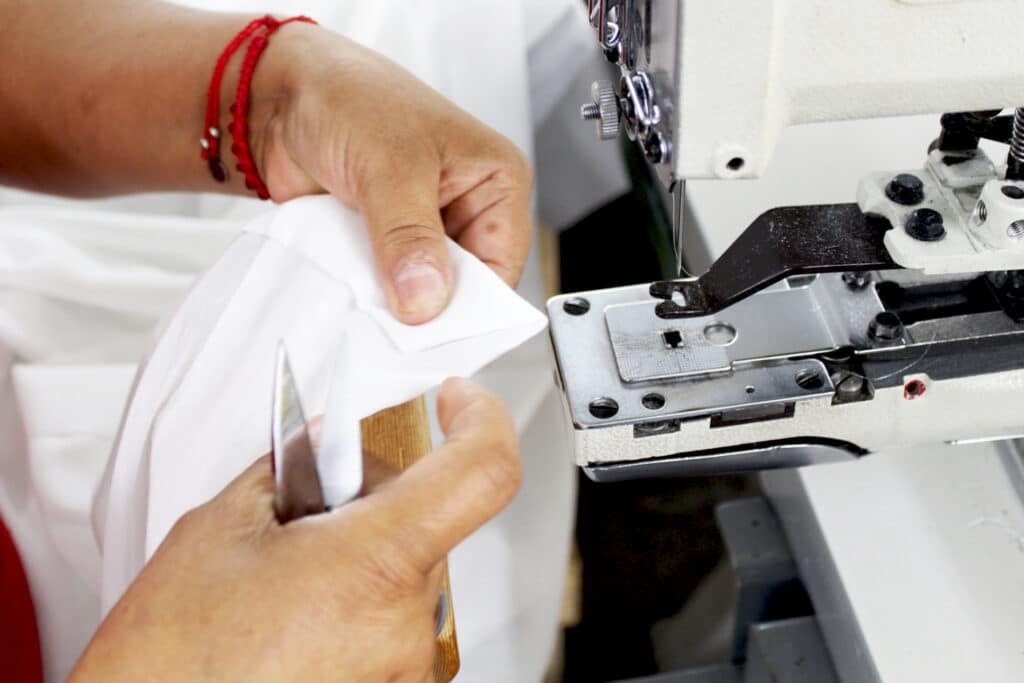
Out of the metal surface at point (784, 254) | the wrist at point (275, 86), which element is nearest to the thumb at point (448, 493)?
→ the metal surface at point (784, 254)

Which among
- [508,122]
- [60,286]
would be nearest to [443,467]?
[60,286]

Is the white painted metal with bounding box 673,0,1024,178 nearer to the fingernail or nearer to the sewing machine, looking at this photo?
the sewing machine

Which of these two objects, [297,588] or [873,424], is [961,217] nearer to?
[873,424]

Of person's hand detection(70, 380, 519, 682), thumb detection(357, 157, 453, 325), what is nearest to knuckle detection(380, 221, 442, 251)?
thumb detection(357, 157, 453, 325)

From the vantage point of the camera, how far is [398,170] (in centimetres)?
80

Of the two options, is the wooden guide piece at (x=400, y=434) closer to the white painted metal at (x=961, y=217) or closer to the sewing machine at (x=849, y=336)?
the sewing machine at (x=849, y=336)

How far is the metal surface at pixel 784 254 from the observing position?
2.25 ft

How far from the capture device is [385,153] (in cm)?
81

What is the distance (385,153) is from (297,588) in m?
0.41

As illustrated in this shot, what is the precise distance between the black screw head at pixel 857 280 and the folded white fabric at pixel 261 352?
0.25 m

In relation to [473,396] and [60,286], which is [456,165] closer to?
[473,396]

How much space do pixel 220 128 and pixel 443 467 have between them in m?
0.56

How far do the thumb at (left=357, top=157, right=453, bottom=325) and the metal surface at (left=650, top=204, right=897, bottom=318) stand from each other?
0.18m

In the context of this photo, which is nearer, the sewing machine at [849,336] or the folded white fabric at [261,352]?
the sewing machine at [849,336]
